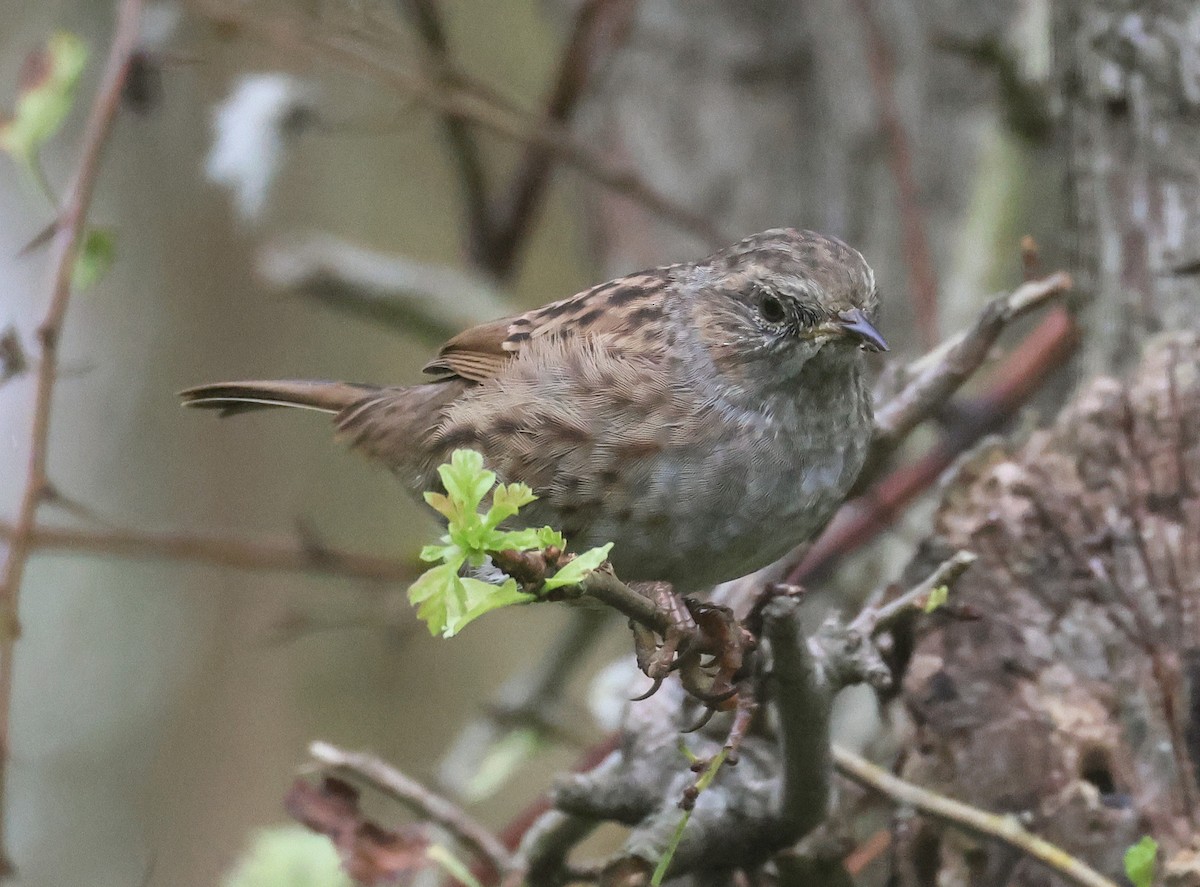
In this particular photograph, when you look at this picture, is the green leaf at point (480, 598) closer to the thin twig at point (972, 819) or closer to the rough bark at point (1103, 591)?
the thin twig at point (972, 819)

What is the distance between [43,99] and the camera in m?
2.08

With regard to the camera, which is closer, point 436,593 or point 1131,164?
point 436,593

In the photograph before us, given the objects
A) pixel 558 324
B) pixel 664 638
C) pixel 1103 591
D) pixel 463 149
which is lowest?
pixel 664 638

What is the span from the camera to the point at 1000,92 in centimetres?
302

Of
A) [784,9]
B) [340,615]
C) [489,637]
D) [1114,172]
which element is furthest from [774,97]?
[489,637]

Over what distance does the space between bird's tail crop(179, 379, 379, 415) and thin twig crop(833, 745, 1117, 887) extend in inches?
41.5

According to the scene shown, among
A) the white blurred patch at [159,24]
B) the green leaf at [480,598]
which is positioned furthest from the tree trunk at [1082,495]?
→ the white blurred patch at [159,24]

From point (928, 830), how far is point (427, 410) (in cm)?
99

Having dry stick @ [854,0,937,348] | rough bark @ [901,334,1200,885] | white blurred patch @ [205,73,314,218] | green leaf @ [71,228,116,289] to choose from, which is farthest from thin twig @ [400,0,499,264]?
rough bark @ [901,334,1200,885]

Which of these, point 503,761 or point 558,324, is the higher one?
point 558,324

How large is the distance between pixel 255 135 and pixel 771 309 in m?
1.33

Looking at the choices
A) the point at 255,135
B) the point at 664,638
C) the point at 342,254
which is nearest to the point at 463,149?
the point at 342,254

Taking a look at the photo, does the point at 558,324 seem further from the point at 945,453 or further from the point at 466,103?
the point at 466,103

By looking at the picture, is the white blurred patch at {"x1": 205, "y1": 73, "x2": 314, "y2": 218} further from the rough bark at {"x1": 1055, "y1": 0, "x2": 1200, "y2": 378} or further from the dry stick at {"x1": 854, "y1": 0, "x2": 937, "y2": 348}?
the rough bark at {"x1": 1055, "y1": 0, "x2": 1200, "y2": 378}
